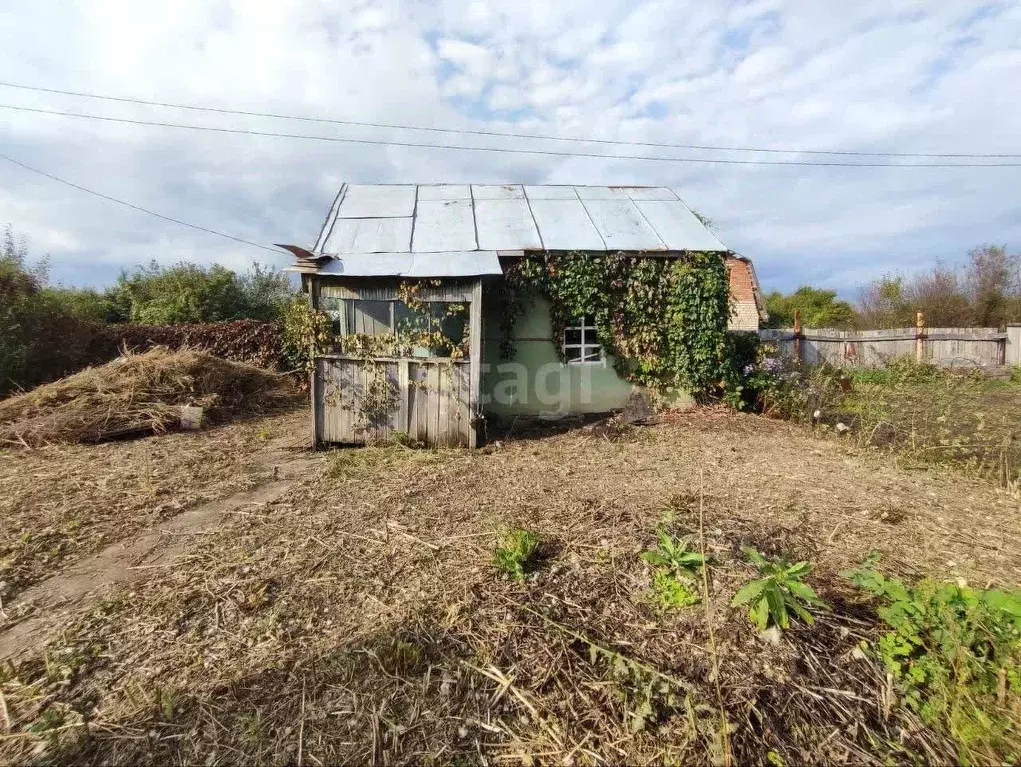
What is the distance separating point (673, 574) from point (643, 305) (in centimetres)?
598

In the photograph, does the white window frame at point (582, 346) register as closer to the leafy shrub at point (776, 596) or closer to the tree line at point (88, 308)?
the leafy shrub at point (776, 596)

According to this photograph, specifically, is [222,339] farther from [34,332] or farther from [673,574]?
[673,574]

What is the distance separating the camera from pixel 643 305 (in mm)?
8422

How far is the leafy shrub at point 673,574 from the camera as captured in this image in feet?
9.53

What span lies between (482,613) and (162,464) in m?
5.37

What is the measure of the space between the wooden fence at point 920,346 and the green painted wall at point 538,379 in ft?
24.1

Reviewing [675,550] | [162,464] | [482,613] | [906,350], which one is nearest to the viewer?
[482,613]

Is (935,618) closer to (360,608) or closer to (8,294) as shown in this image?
(360,608)

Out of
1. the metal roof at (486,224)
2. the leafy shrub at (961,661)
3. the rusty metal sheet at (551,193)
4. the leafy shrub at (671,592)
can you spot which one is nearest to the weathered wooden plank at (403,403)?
the metal roof at (486,224)

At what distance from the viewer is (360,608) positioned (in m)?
3.04

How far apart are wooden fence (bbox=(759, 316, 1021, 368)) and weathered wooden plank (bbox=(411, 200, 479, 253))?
9.63 m

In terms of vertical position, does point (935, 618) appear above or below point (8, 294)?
below

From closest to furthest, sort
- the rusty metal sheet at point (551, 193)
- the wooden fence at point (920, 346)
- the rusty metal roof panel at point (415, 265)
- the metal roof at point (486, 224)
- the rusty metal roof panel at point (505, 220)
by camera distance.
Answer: the rusty metal roof panel at point (415, 265) < the metal roof at point (486, 224) < the rusty metal roof panel at point (505, 220) < the rusty metal sheet at point (551, 193) < the wooden fence at point (920, 346)

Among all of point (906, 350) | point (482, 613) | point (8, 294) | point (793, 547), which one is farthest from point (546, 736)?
point (906, 350)
